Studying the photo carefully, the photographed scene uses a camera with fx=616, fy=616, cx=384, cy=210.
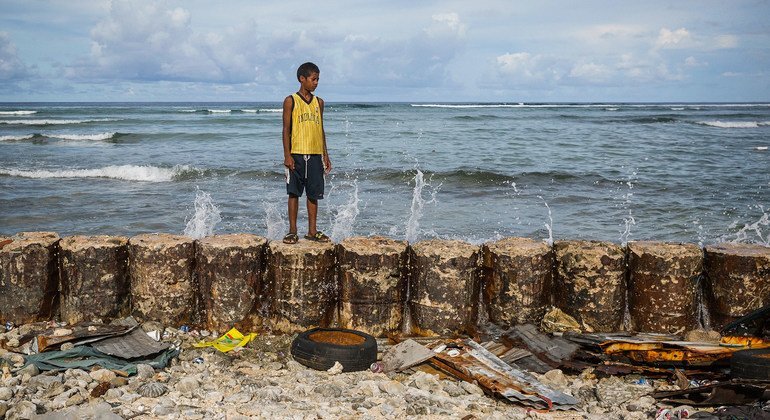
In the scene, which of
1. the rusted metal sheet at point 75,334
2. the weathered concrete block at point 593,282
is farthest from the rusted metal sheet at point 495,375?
the rusted metal sheet at point 75,334

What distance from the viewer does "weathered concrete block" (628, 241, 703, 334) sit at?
615 centimetres

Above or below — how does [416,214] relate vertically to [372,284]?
below

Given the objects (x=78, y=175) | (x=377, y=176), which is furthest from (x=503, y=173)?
(x=78, y=175)

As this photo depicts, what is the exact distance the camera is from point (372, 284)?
6.25 metres

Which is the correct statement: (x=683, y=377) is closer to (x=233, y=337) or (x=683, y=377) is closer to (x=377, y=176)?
(x=233, y=337)

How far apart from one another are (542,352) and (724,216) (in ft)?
32.9

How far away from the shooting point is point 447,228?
12383 mm

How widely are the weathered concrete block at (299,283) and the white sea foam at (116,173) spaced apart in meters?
14.0

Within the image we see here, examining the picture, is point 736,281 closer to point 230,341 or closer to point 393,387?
point 393,387

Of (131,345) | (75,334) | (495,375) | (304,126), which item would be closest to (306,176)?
(304,126)

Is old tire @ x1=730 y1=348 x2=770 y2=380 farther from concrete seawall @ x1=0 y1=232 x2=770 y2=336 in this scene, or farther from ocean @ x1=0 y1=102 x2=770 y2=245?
ocean @ x1=0 y1=102 x2=770 y2=245

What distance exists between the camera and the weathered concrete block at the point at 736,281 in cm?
609

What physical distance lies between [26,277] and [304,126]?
10.7 feet

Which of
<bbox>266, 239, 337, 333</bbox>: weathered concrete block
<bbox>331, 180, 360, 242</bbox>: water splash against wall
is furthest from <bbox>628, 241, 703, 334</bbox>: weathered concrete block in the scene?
<bbox>331, 180, 360, 242</bbox>: water splash against wall
